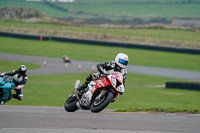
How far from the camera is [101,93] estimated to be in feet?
34.5

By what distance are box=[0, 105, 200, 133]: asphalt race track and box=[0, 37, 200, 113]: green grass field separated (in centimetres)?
239

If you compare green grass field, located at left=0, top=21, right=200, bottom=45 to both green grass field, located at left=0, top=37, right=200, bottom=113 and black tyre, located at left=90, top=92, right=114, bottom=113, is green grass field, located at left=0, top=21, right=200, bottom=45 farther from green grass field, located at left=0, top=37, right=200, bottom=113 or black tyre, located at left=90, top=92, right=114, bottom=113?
black tyre, located at left=90, top=92, right=114, bottom=113

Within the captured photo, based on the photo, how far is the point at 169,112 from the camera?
11.6 meters

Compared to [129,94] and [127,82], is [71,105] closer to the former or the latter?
[129,94]

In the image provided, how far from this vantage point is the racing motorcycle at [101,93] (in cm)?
1027

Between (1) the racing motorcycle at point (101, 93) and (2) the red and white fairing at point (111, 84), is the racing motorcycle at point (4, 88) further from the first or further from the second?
(2) the red and white fairing at point (111, 84)

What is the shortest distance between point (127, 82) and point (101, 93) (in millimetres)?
16193

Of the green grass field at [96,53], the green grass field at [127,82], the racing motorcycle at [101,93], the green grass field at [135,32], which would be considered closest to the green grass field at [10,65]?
the green grass field at [127,82]

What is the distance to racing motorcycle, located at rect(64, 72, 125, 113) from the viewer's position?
33.7ft

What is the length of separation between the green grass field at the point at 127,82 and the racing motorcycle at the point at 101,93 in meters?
1.30

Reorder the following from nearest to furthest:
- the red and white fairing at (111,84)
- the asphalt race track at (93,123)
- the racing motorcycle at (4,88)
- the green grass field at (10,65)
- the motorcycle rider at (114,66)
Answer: the asphalt race track at (93,123)
the red and white fairing at (111,84)
the motorcycle rider at (114,66)
the racing motorcycle at (4,88)
the green grass field at (10,65)

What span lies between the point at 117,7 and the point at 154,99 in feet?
250

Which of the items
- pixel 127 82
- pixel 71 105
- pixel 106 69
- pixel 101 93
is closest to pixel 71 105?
pixel 71 105

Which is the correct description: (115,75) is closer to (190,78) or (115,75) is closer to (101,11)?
(190,78)
